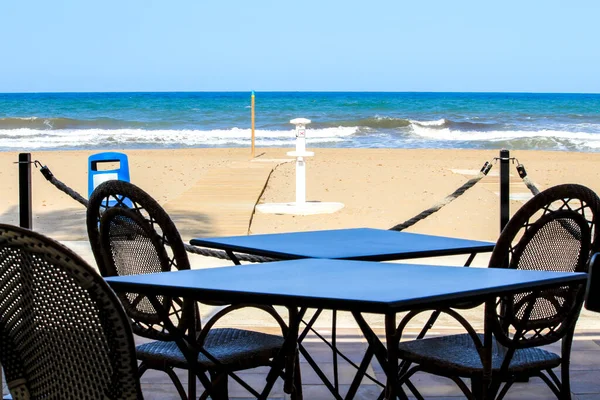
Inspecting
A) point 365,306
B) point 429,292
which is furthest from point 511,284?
point 365,306

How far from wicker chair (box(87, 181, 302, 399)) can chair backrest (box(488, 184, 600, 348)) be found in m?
0.80

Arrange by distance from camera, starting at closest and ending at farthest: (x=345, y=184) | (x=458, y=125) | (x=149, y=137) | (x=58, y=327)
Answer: (x=58, y=327) → (x=345, y=184) → (x=149, y=137) → (x=458, y=125)

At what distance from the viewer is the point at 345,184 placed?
15.6 meters

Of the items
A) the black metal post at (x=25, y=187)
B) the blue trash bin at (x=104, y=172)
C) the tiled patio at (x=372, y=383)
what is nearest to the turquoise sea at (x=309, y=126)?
the blue trash bin at (x=104, y=172)

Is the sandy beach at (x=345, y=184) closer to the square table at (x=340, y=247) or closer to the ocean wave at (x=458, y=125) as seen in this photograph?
the square table at (x=340, y=247)

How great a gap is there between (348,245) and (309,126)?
36689mm

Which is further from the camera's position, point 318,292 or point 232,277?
point 232,277

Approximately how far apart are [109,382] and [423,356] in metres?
1.32

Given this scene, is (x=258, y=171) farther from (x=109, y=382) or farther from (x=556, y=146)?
(x=556, y=146)

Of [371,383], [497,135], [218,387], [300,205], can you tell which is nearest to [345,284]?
[218,387]

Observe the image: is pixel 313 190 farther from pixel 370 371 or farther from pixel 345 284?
pixel 345 284

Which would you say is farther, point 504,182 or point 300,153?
point 300,153

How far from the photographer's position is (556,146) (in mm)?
30484

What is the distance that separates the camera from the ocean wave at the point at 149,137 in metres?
31.8
